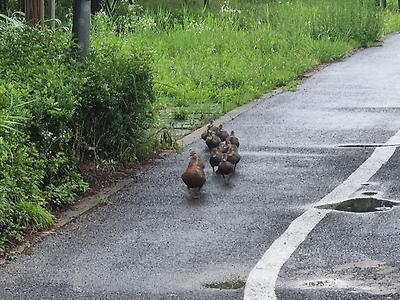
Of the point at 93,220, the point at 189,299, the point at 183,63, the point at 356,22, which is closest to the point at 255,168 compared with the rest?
the point at 93,220

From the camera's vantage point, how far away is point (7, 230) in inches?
262

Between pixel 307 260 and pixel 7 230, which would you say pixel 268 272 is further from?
pixel 7 230

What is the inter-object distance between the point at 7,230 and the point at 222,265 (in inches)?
62.5

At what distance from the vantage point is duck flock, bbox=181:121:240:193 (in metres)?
8.17

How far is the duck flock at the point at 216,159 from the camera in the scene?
8.17 m

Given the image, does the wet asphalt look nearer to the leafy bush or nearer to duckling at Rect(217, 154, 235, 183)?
duckling at Rect(217, 154, 235, 183)

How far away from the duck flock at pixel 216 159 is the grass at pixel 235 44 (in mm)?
1515

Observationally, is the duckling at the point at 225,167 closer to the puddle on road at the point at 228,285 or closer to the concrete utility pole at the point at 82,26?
the concrete utility pole at the point at 82,26

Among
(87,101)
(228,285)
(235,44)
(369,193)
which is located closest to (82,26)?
(87,101)

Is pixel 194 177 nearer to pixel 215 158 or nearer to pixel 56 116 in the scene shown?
pixel 215 158

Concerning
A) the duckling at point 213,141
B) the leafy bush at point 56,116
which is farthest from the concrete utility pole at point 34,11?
the duckling at point 213,141

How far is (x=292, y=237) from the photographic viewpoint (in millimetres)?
6762

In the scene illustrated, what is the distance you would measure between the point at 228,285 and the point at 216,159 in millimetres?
3231

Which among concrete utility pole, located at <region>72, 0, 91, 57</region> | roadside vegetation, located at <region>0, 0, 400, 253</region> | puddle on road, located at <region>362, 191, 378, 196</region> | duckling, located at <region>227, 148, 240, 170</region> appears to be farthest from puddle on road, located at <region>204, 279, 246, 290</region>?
concrete utility pole, located at <region>72, 0, 91, 57</region>
